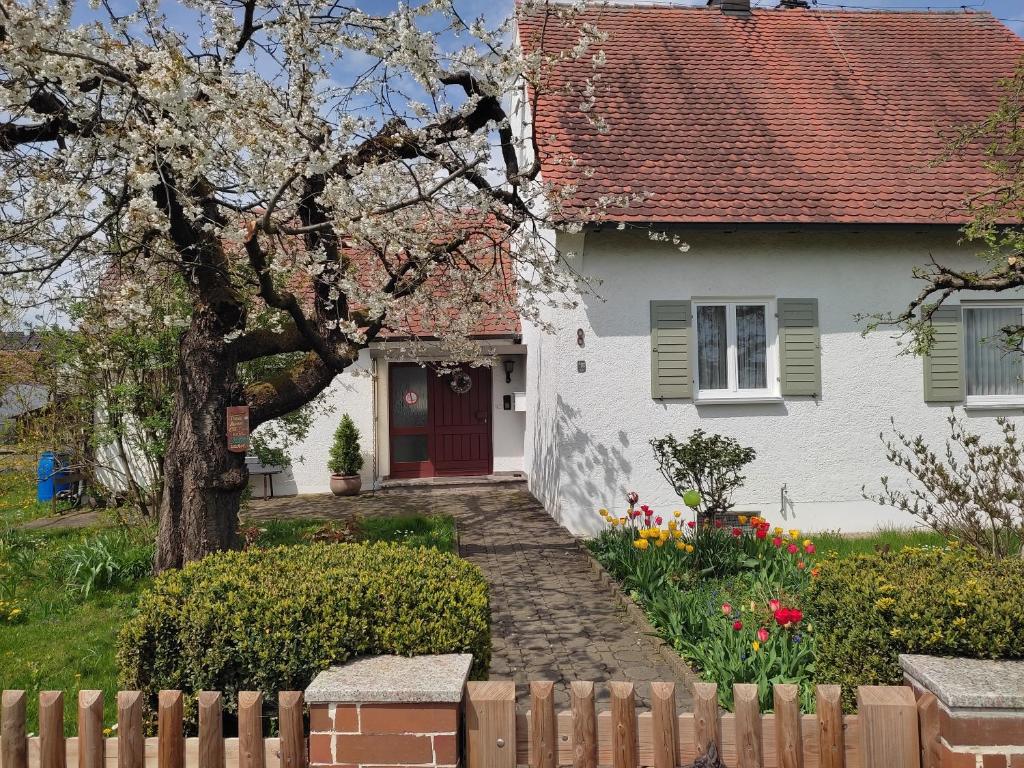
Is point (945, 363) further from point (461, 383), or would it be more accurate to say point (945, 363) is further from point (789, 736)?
point (789, 736)

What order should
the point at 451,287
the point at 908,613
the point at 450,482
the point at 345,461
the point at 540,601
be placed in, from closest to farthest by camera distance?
the point at 908,613 → the point at 540,601 → the point at 451,287 → the point at 345,461 → the point at 450,482

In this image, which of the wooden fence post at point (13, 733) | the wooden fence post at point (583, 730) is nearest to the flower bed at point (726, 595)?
the wooden fence post at point (583, 730)

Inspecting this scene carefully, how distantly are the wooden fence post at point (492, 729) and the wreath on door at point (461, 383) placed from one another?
11.1m

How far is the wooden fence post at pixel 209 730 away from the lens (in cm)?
271

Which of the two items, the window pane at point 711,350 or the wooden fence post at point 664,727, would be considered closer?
the wooden fence post at point 664,727

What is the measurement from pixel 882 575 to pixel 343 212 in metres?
4.43

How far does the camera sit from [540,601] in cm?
665

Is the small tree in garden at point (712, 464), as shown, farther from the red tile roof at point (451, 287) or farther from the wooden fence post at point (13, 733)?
the wooden fence post at point (13, 733)

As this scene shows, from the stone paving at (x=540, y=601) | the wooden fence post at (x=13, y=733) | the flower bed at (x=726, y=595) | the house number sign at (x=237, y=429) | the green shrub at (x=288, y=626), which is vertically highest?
the house number sign at (x=237, y=429)

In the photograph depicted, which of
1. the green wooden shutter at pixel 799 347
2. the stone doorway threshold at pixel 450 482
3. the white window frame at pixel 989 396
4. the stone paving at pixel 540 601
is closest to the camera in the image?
the stone paving at pixel 540 601

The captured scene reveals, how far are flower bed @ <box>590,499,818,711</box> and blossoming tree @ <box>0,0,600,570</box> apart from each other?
3165mm

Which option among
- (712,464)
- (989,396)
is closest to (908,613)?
(712,464)

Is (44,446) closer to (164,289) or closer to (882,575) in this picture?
(164,289)

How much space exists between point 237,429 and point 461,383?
821cm
